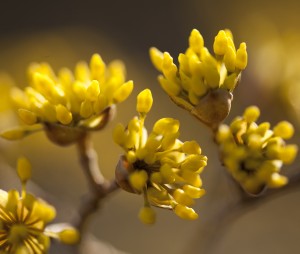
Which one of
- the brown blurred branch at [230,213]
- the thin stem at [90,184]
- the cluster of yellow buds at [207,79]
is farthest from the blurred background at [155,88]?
the cluster of yellow buds at [207,79]

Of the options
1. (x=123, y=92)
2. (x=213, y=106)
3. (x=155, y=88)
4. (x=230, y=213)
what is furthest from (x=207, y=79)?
(x=155, y=88)

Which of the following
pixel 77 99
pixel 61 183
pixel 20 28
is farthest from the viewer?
pixel 20 28

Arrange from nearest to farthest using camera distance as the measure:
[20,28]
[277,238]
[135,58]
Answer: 1. [277,238]
2. [135,58]
3. [20,28]

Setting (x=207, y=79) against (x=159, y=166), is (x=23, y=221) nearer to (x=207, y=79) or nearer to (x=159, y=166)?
(x=159, y=166)

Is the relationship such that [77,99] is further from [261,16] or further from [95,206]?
[261,16]

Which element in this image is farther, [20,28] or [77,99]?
[20,28]

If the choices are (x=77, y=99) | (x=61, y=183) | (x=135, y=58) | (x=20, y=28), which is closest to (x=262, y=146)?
(x=77, y=99)
